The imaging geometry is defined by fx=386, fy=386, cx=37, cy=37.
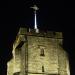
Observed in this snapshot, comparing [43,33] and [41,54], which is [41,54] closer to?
[41,54]

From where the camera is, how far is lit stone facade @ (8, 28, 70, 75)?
1870 inches

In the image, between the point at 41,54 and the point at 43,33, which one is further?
the point at 43,33

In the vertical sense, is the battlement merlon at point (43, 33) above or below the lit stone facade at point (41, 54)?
above

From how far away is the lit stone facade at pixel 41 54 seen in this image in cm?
4750

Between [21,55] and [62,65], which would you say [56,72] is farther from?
[21,55]

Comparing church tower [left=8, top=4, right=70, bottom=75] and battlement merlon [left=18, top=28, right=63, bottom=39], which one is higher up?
battlement merlon [left=18, top=28, right=63, bottom=39]

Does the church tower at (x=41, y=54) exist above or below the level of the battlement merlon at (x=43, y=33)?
below

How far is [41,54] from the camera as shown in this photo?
48125 millimetres

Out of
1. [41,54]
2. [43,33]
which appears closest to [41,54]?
[41,54]

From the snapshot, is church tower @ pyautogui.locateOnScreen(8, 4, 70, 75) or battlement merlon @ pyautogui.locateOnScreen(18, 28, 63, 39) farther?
battlement merlon @ pyautogui.locateOnScreen(18, 28, 63, 39)

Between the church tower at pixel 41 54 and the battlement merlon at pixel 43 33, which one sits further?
the battlement merlon at pixel 43 33

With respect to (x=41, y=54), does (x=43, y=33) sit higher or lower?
higher

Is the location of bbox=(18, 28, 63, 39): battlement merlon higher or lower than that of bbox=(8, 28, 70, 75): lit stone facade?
higher

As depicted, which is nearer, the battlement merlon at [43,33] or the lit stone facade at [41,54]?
the lit stone facade at [41,54]
